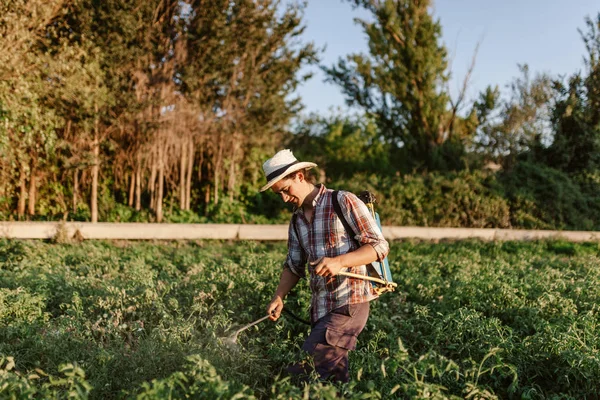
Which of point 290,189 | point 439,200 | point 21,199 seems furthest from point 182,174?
point 290,189

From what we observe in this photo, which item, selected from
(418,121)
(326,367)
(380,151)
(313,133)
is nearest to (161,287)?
(326,367)

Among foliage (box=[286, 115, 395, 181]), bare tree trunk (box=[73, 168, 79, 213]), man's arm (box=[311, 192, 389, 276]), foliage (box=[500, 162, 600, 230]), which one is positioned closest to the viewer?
man's arm (box=[311, 192, 389, 276])

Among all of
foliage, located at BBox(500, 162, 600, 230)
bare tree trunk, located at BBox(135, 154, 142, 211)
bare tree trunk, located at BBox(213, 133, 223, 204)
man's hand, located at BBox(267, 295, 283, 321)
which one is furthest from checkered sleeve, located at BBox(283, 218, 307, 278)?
foliage, located at BBox(500, 162, 600, 230)

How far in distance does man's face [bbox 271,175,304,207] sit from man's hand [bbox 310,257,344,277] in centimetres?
53

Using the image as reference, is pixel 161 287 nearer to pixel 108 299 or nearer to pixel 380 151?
pixel 108 299

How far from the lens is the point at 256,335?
5.28m

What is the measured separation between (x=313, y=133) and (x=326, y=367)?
24.2 meters

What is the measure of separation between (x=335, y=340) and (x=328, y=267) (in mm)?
556

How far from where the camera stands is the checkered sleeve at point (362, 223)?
3592 millimetres

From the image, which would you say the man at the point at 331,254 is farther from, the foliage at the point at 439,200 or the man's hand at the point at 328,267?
the foliage at the point at 439,200

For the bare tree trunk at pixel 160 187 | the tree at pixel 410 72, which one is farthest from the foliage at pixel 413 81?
the bare tree trunk at pixel 160 187

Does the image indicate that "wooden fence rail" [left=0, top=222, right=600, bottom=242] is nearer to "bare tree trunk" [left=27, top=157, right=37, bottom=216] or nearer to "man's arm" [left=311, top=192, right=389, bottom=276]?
"bare tree trunk" [left=27, top=157, right=37, bottom=216]

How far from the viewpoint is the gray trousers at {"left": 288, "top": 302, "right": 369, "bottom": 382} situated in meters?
3.57

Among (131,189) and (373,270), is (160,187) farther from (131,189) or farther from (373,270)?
(373,270)
